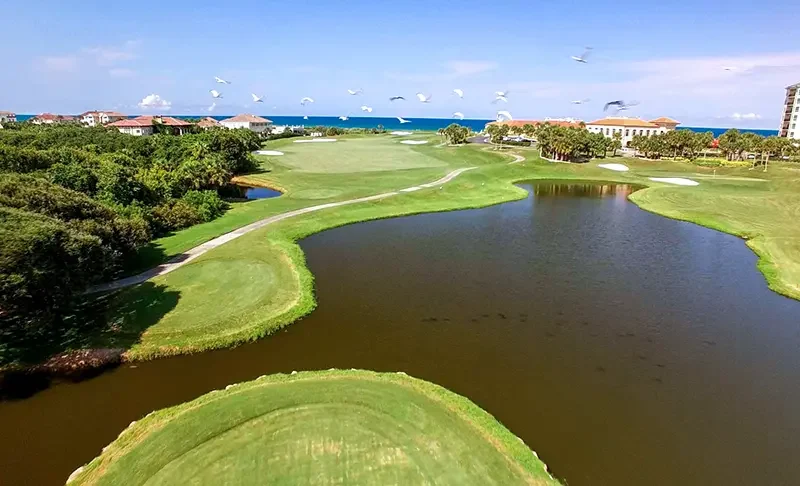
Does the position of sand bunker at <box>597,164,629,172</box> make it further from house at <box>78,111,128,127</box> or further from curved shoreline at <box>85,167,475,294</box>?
house at <box>78,111,128,127</box>

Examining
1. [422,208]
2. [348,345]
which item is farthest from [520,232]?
[348,345]

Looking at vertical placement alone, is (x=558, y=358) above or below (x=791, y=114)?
below

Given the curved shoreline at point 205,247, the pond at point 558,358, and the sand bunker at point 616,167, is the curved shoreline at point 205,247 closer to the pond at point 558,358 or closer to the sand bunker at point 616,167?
the pond at point 558,358

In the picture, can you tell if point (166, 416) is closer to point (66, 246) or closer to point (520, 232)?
point (66, 246)

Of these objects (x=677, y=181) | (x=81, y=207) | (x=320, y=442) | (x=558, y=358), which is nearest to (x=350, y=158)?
(x=677, y=181)

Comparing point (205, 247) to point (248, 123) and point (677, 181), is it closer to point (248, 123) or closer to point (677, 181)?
point (677, 181)
